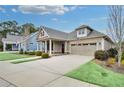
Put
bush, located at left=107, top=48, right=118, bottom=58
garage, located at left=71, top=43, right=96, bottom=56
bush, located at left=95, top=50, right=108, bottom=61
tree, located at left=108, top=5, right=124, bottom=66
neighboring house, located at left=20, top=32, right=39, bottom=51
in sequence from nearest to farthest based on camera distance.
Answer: tree, located at left=108, top=5, right=124, bottom=66
bush, located at left=95, top=50, right=108, bottom=61
bush, located at left=107, top=48, right=118, bottom=58
garage, located at left=71, top=43, right=96, bottom=56
neighboring house, located at left=20, top=32, right=39, bottom=51

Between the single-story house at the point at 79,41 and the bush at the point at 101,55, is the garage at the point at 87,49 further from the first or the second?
the bush at the point at 101,55

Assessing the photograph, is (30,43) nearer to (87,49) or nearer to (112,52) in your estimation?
(87,49)

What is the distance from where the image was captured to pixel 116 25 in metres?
8.27

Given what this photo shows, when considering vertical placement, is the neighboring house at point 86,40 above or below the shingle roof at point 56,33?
below

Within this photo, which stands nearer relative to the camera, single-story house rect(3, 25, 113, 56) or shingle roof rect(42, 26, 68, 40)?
single-story house rect(3, 25, 113, 56)

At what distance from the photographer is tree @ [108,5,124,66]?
7766 millimetres

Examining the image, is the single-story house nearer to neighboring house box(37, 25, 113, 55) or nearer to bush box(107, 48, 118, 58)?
neighboring house box(37, 25, 113, 55)

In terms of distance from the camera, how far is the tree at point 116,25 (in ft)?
25.5

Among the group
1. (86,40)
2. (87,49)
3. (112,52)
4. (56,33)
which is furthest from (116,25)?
(56,33)

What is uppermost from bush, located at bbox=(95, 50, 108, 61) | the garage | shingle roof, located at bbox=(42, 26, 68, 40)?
shingle roof, located at bbox=(42, 26, 68, 40)

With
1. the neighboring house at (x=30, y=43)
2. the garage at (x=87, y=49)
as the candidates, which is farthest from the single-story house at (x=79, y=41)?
the neighboring house at (x=30, y=43)

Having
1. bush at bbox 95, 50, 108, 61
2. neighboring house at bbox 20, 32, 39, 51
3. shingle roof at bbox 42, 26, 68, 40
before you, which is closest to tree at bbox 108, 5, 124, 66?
bush at bbox 95, 50, 108, 61

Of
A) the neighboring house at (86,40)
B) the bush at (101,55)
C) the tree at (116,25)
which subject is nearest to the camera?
the tree at (116,25)

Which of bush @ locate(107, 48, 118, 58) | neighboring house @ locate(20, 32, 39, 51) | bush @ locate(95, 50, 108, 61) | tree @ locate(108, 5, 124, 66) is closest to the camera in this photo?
tree @ locate(108, 5, 124, 66)
